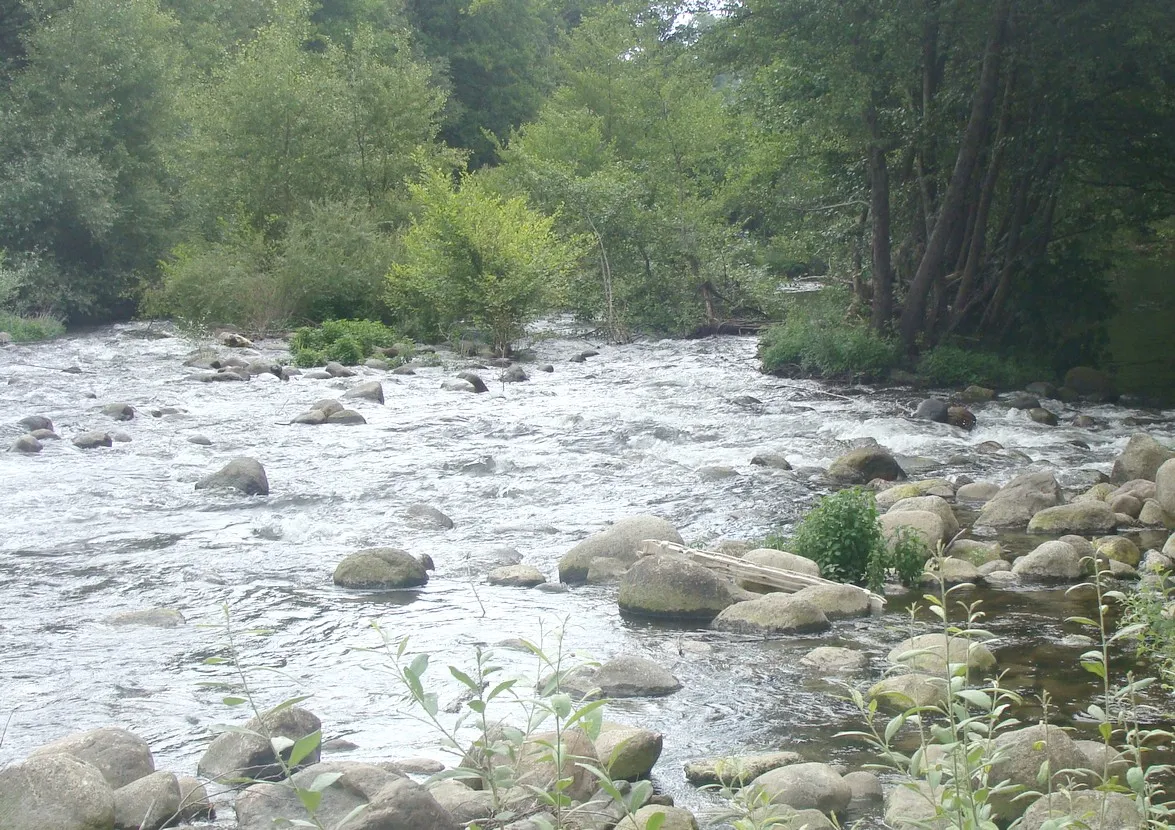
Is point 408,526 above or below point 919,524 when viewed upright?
below

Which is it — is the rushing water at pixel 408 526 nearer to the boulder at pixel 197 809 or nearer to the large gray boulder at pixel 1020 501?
the boulder at pixel 197 809

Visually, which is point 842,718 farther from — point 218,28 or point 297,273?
point 218,28

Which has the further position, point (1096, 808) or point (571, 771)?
point (571, 771)

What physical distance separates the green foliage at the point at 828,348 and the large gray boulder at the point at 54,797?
1709 centimetres

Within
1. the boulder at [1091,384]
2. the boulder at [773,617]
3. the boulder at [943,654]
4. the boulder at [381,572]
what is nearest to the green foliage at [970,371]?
the boulder at [1091,384]

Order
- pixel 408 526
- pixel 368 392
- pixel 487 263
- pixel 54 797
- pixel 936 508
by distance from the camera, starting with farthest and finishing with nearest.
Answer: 1. pixel 487 263
2. pixel 368 392
3. pixel 408 526
4. pixel 936 508
5. pixel 54 797

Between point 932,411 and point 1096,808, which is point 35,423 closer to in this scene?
point 932,411

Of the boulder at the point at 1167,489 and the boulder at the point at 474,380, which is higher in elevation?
the boulder at the point at 1167,489

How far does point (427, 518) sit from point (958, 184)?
11.9 meters

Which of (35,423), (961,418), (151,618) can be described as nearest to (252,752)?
(151,618)

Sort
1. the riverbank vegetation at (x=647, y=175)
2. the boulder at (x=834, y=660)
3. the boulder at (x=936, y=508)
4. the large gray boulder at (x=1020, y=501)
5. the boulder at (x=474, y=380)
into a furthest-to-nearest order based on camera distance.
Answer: the boulder at (x=474, y=380)
the riverbank vegetation at (x=647, y=175)
the large gray boulder at (x=1020, y=501)
the boulder at (x=936, y=508)
the boulder at (x=834, y=660)

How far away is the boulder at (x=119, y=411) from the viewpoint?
53.5 feet

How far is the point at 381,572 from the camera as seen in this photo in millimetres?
8750

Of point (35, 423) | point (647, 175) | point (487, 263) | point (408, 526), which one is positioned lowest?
point (408, 526)
